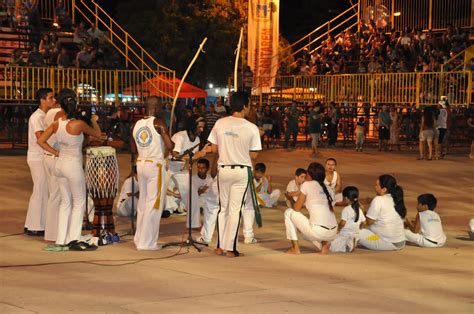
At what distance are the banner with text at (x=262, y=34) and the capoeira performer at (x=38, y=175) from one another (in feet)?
69.6

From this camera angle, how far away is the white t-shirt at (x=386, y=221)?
984cm

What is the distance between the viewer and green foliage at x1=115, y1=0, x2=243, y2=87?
40375mm

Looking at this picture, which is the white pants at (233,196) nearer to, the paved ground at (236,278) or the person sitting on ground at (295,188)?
the paved ground at (236,278)

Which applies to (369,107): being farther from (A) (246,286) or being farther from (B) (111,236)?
(A) (246,286)

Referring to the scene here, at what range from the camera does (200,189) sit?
37.2 feet

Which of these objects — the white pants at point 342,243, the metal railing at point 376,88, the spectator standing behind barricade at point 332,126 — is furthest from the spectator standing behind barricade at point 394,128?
the white pants at point 342,243

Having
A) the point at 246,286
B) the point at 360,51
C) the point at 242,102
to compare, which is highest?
the point at 360,51

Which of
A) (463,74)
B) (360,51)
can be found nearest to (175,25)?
(360,51)

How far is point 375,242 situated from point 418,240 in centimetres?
64

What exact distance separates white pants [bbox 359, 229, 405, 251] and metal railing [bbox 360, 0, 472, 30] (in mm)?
24795

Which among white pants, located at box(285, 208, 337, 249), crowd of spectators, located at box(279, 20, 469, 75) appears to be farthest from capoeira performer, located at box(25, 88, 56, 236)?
crowd of spectators, located at box(279, 20, 469, 75)

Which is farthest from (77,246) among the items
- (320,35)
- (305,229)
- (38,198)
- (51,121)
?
(320,35)

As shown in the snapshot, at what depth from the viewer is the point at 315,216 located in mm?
9344

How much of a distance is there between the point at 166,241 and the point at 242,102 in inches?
86.5
